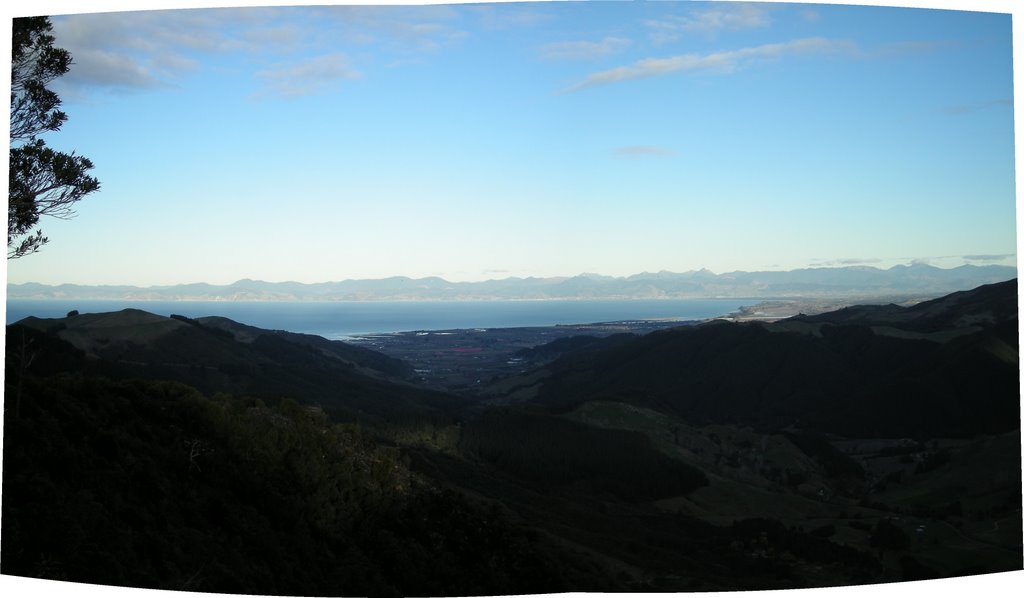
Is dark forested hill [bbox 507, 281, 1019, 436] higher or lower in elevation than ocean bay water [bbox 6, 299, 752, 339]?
lower

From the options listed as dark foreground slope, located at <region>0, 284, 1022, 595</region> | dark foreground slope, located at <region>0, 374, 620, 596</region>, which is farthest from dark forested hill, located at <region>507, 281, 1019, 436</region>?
dark foreground slope, located at <region>0, 374, 620, 596</region>

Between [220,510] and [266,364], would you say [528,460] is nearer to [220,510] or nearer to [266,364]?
[266,364]

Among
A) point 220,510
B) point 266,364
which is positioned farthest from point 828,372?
point 220,510

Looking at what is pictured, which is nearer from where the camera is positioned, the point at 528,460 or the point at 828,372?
the point at 528,460

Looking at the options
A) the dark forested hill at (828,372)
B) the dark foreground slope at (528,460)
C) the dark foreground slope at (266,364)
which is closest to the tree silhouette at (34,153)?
the dark foreground slope at (528,460)

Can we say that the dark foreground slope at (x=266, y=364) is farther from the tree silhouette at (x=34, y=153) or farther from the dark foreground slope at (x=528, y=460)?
the tree silhouette at (x=34, y=153)

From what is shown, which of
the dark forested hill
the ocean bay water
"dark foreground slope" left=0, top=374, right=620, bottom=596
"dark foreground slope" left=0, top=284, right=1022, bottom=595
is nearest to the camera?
"dark foreground slope" left=0, top=374, right=620, bottom=596

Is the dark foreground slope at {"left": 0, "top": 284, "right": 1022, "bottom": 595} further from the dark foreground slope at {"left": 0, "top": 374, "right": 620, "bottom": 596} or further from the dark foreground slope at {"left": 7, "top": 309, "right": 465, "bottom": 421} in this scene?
the dark foreground slope at {"left": 7, "top": 309, "right": 465, "bottom": 421}

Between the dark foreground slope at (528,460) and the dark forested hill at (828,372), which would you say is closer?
the dark foreground slope at (528,460)
